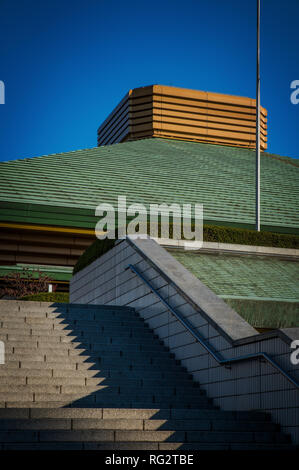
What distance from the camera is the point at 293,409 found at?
7520 millimetres

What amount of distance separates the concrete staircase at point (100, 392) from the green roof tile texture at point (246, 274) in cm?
185

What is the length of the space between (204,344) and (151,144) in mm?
24104

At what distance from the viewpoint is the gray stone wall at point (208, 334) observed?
7.73m

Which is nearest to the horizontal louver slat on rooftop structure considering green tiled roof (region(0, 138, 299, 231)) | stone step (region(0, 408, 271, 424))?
green tiled roof (region(0, 138, 299, 231))

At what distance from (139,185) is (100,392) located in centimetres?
1596

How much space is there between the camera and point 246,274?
44.8ft

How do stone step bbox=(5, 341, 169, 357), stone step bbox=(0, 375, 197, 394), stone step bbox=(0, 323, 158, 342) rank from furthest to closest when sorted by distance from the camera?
stone step bbox=(0, 323, 158, 342), stone step bbox=(5, 341, 169, 357), stone step bbox=(0, 375, 197, 394)

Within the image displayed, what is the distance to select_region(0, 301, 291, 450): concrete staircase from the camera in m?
6.73

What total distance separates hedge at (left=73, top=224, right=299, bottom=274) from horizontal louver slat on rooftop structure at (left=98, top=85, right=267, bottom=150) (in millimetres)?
29861

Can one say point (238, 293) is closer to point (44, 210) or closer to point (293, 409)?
point (293, 409)

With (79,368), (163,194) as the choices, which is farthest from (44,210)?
(79,368)

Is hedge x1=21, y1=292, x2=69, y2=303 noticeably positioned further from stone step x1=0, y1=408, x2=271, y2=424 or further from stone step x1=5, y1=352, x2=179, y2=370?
stone step x1=0, y1=408, x2=271, y2=424

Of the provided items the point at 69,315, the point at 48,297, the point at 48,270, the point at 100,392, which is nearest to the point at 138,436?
the point at 100,392

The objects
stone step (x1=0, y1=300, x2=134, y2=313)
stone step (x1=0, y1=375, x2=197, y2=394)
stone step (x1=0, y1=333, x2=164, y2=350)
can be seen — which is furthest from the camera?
stone step (x1=0, y1=300, x2=134, y2=313)
